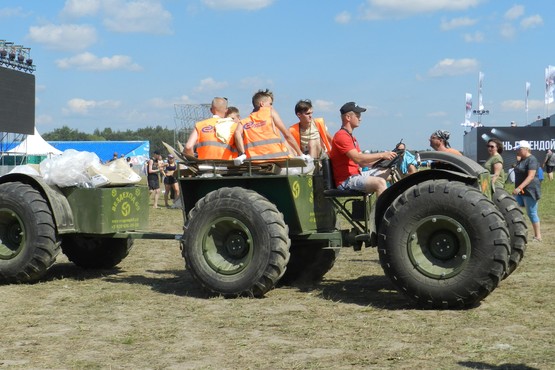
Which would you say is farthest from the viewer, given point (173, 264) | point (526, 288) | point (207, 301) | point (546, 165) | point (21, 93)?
point (21, 93)

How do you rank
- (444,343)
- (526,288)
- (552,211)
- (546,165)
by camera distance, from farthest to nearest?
(546,165) → (552,211) → (526,288) → (444,343)

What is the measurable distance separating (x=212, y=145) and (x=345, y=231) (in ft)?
5.79

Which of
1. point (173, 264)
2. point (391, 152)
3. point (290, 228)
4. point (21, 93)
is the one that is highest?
point (21, 93)

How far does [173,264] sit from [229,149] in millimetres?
2602

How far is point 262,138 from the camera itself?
29.0ft

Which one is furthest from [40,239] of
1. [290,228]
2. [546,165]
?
[546,165]

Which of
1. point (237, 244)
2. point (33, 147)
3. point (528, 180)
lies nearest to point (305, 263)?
point (237, 244)

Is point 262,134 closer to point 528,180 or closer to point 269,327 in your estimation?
point 269,327

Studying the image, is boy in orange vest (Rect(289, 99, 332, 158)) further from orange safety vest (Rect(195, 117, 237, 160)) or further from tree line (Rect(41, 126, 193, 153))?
tree line (Rect(41, 126, 193, 153))

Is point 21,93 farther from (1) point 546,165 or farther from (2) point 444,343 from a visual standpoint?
(2) point 444,343

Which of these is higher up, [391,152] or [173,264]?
[391,152]

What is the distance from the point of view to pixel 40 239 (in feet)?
29.8

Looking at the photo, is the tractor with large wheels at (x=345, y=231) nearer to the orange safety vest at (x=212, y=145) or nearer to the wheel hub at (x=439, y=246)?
the wheel hub at (x=439, y=246)

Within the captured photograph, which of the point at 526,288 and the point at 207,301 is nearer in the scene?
the point at 207,301
